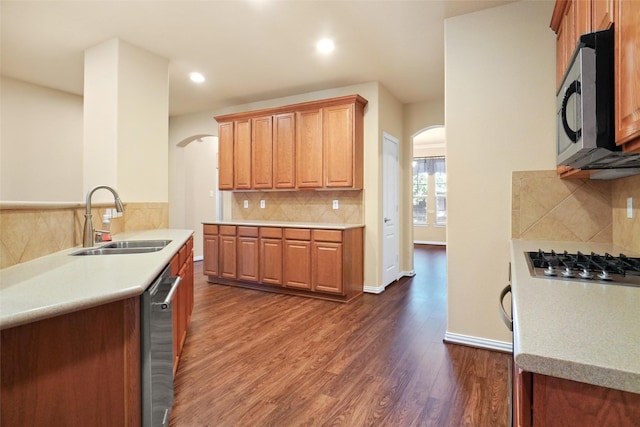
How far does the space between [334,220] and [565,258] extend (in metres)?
3.24

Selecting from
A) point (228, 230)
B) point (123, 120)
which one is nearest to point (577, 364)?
point (123, 120)

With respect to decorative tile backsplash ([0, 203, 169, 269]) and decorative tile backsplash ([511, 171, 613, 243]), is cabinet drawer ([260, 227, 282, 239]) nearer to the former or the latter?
decorative tile backsplash ([0, 203, 169, 269])

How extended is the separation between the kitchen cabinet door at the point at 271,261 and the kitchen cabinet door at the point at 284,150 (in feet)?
2.79

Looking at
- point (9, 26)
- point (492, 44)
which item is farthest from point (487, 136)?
point (9, 26)

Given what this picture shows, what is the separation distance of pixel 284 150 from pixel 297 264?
161cm

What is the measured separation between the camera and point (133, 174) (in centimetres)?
344

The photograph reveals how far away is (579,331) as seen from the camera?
0.77 meters

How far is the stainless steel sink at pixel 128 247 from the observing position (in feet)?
7.25

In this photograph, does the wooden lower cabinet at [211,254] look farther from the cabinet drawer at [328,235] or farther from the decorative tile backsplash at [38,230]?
the decorative tile backsplash at [38,230]

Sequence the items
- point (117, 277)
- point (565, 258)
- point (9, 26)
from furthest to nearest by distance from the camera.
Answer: point (9, 26) < point (565, 258) < point (117, 277)

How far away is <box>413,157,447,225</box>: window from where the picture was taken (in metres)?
9.41

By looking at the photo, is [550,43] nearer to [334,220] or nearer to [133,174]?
[334,220]

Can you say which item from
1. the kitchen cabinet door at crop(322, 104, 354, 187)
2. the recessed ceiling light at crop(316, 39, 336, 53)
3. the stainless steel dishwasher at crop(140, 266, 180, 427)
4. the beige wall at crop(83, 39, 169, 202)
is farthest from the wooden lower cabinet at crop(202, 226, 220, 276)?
the stainless steel dishwasher at crop(140, 266, 180, 427)

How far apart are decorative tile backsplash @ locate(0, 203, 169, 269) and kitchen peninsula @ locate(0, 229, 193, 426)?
0.27m
